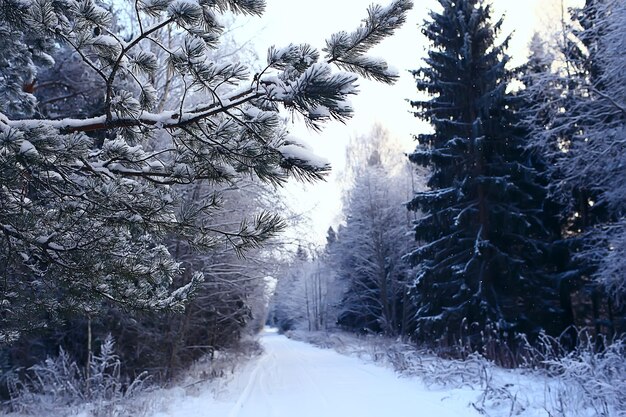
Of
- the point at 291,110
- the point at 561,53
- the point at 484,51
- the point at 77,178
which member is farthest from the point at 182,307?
the point at 484,51

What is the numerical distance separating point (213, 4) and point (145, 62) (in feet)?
2.32

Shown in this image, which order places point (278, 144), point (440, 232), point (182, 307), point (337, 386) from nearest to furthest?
point (278, 144), point (182, 307), point (337, 386), point (440, 232)

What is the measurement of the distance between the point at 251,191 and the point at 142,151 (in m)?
8.90

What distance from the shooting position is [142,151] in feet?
9.59

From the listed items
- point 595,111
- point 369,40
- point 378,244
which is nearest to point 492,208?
point 595,111

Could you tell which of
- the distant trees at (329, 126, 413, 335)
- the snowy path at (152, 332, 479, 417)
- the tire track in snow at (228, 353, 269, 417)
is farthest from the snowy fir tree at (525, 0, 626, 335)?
the distant trees at (329, 126, 413, 335)

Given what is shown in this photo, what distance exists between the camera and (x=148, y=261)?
12.2ft

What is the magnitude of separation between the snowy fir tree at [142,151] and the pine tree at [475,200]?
12.6 metres

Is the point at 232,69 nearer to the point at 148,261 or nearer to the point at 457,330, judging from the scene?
the point at 148,261

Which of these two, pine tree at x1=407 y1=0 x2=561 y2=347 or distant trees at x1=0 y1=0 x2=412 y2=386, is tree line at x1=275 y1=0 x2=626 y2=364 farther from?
distant trees at x1=0 y1=0 x2=412 y2=386

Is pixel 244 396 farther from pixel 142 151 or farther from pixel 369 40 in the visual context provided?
pixel 369 40

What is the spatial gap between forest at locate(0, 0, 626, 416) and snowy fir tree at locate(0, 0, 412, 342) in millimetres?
15

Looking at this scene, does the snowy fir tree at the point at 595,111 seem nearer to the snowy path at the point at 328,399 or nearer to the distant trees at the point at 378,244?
the snowy path at the point at 328,399

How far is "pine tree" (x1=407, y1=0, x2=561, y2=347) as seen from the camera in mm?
14883
